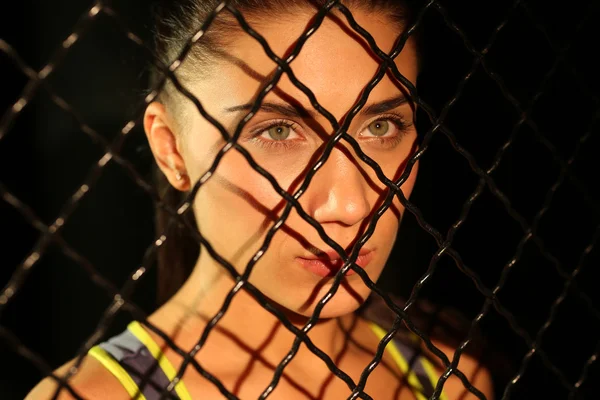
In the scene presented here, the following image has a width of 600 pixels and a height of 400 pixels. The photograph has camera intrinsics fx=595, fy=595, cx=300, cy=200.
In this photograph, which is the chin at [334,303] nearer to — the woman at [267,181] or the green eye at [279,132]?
the woman at [267,181]

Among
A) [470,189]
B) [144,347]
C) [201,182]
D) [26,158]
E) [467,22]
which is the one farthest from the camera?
[26,158]

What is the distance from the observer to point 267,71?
639 mm

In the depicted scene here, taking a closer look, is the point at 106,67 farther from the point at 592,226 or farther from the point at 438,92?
the point at 592,226

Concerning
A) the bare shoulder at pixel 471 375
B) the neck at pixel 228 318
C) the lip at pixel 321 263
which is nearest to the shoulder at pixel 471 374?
the bare shoulder at pixel 471 375

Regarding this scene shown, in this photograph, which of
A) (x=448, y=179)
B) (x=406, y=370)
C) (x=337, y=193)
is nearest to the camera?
(x=337, y=193)

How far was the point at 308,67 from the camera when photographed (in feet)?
2.04

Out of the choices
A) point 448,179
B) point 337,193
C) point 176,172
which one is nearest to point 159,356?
point 176,172

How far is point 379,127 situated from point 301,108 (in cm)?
14

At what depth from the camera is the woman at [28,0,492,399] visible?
62 cm

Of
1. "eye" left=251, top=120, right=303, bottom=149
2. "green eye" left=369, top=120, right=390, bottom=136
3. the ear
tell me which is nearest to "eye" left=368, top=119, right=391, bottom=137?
"green eye" left=369, top=120, right=390, bottom=136

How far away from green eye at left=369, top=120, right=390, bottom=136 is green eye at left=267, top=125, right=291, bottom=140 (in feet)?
0.37

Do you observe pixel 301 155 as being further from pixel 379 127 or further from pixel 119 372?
pixel 119 372

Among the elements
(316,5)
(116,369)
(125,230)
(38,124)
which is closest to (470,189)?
(316,5)

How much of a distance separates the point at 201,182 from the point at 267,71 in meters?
0.20
